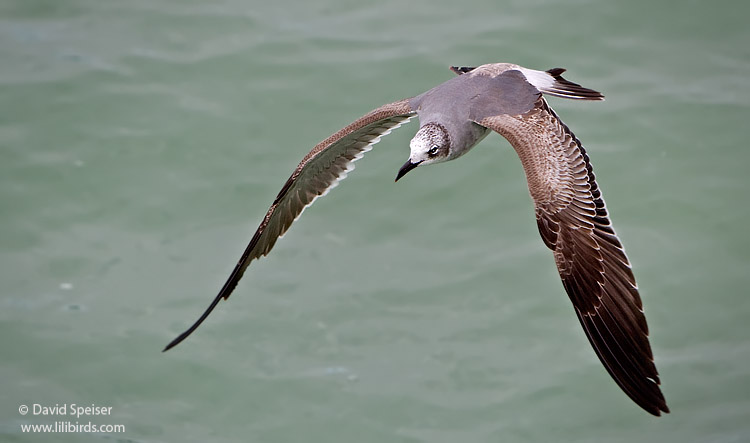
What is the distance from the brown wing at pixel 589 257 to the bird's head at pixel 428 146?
0.46 meters

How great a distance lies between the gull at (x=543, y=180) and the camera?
664 cm

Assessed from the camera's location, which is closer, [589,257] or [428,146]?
[589,257]

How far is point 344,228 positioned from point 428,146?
322cm

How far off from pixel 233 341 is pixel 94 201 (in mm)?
2393

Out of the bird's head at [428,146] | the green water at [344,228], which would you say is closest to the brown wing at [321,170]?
the bird's head at [428,146]

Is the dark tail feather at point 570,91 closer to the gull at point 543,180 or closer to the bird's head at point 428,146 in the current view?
the gull at point 543,180

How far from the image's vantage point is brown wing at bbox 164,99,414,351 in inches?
320

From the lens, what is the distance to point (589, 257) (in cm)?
684

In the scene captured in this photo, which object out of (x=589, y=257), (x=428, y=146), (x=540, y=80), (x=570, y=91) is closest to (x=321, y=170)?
(x=428, y=146)

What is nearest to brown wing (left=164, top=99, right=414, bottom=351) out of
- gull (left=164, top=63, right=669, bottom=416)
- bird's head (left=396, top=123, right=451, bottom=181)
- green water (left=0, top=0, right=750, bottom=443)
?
gull (left=164, top=63, right=669, bottom=416)

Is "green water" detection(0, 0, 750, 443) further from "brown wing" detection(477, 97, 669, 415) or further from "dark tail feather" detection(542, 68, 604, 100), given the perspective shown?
"dark tail feather" detection(542, 68, 604, 100)

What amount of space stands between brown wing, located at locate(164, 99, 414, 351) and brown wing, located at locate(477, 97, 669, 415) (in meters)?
1.22

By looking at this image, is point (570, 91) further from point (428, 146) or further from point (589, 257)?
point (589, 257)

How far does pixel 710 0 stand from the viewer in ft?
41.9
